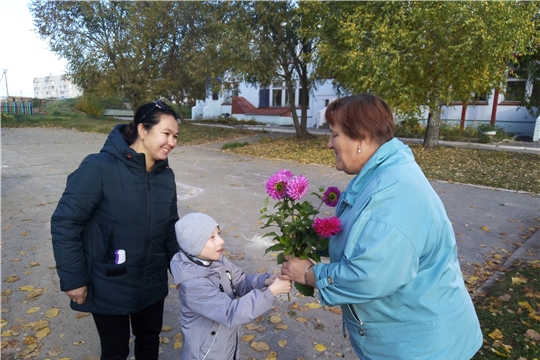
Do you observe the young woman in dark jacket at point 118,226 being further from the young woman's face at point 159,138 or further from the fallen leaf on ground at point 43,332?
the fallen leaf on ground at point 43,332

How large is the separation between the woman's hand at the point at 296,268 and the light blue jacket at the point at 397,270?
11cm

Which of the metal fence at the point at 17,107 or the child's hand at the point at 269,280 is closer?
the child's hand at the point at 269,280

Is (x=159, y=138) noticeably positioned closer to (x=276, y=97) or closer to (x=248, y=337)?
(x=248, y=337)

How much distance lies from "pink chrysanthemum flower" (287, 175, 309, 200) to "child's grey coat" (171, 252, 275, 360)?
1.55 feet

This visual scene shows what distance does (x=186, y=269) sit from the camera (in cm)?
197

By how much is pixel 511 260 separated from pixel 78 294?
16.4 feet

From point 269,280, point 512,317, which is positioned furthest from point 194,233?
point 512,317

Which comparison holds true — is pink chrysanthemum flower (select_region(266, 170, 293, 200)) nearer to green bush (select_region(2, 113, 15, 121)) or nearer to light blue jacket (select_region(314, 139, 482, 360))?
light blue jacket (select_region(314, 139, 482, 360))

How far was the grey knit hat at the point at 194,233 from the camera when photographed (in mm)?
1966

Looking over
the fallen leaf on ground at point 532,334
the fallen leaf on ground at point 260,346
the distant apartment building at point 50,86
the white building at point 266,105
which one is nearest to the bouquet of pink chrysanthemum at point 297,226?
the fallen leaf on ground at point 260,346

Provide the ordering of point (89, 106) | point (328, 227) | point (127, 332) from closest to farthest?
point (328, 227)
point (127, 332)
point (89, 106)

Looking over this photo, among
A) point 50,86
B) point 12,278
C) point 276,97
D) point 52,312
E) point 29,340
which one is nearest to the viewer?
point 29,340

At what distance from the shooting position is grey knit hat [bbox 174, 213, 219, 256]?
1966 mm

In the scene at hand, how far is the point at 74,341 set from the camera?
320 cm
